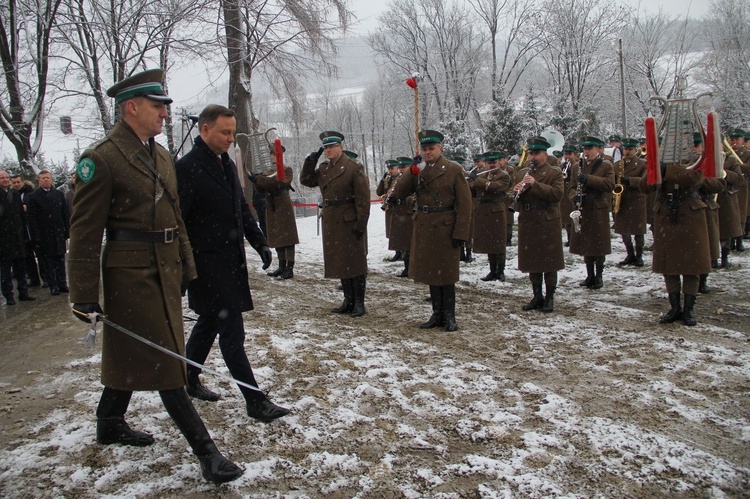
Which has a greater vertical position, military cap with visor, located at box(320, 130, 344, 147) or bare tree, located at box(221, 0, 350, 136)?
bare tree, located at box(221, 0, 350, 136)

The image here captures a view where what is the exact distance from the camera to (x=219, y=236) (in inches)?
146

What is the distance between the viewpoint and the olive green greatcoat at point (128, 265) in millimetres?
2807

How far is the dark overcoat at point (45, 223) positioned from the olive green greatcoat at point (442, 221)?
19.7 feet

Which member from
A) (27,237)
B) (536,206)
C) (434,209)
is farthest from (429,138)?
(27,237)

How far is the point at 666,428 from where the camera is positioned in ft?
11.8

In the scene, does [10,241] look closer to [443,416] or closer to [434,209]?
[434,209]

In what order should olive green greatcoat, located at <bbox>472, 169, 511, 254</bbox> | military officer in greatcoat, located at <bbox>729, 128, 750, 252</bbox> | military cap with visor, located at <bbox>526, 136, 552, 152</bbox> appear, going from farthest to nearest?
military officer in greatcoat, located at <bbox>729, 128, 750, 252</bbox>, olive green greatcoat, located at <bbox>472, 169, 511, 254</bbox>, military cap with visor, located at <bbox>526, 136, 552, 152</bbox>

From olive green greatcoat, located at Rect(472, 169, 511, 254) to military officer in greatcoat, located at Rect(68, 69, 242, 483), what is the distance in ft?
21.6

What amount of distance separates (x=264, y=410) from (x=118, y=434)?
90 centimetres

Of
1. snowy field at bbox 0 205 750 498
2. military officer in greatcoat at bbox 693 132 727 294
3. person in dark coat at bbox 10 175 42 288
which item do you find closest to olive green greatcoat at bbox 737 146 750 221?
military officer in greatcoat at bbox 693 132 727 294

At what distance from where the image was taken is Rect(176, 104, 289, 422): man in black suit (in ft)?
11.9

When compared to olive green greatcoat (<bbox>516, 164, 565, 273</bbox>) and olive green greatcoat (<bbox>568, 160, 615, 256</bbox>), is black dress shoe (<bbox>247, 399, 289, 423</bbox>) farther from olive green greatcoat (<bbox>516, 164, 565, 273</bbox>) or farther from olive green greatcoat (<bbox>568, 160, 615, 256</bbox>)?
olive green greatcoat (<bbox>568, 160, 615, 256</bbox>)

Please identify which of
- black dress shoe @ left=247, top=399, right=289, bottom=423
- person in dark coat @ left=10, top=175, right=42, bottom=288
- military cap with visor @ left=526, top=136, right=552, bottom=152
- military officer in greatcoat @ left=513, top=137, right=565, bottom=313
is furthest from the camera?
person in dark coat @ left=10, top=175, right=42, bottom=288

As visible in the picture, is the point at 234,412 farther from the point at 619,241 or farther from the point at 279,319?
the point at 619,241
